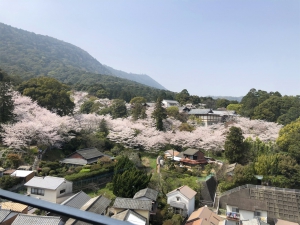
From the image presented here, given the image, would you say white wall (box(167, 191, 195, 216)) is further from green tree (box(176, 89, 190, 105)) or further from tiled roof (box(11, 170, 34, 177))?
green tree (box(176, 89, 190, 105))

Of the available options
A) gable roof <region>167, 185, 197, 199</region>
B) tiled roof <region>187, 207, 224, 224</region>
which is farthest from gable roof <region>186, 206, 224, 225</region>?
gable roof <region>167, 185, 197, 199</region>

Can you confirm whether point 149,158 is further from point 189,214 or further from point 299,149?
point 299,149

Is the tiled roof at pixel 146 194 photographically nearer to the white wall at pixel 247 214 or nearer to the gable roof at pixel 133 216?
the gable roof at pixel 133 216

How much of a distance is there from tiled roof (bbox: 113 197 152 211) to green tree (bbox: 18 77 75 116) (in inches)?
519

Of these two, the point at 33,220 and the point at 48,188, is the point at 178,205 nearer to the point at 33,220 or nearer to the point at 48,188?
the point at 48,188

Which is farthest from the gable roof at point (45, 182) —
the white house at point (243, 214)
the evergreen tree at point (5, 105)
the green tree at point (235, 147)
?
the green tree at point (235, 147)

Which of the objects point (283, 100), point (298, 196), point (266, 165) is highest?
point (283, 100)

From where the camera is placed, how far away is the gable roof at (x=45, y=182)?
13.3 m

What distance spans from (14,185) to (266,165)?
53.5 ft

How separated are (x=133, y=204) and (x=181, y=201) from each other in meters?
3.14

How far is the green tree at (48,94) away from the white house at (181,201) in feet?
45.4

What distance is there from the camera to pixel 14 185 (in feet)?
45.2

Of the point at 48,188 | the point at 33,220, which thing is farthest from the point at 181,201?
the point at 33,220

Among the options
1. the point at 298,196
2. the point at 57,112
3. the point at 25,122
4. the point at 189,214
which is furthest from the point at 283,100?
the point at 25,122
